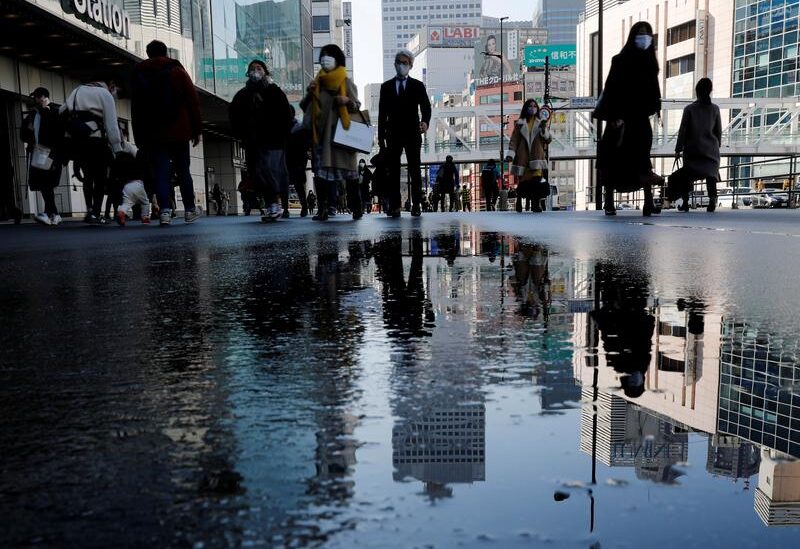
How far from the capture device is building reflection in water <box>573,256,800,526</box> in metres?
0.98

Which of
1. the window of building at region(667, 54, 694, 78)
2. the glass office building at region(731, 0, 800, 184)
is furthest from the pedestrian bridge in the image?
the window of building at region(667, 54, 694, 78)

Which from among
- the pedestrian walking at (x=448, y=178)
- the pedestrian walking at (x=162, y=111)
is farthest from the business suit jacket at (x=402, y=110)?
the pedestrian walking at (x=448, y=178)

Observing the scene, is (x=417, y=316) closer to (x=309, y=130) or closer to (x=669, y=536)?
(x=669, y=536)

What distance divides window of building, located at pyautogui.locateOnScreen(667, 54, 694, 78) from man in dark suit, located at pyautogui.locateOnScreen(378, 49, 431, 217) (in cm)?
7095

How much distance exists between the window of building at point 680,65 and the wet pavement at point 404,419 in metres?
79.9

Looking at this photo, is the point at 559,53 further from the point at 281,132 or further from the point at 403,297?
the point at 403,297

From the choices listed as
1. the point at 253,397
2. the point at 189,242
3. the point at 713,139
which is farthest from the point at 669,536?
the point at 713,139

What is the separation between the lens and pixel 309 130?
1186 cm

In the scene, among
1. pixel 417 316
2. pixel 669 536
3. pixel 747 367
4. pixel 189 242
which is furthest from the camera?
pixel 189 242

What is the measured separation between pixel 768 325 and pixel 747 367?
0.64 m

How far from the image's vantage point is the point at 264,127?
12102 millimetres

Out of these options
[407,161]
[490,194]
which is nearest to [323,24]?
[490,194]

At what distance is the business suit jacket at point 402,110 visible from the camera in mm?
11586

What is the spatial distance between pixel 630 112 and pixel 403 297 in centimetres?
905
